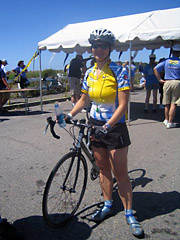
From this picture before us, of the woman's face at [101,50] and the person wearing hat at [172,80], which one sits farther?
the person wearing hat at [172,80]

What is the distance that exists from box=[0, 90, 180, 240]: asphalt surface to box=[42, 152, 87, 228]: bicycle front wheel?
11cm

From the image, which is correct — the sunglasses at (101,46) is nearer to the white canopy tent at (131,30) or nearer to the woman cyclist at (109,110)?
the woman cyclist at (109,110)

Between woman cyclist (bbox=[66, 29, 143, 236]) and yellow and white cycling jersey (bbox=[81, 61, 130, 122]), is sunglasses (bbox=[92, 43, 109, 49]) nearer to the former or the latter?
woman cyclist (bbox=[66, 29, 143, 236])

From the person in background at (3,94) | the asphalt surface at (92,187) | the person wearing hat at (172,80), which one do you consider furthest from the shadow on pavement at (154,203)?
the person in background at (3,94)

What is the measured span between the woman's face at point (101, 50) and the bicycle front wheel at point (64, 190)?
3.41ft

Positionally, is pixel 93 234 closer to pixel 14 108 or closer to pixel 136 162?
pixel 136 162

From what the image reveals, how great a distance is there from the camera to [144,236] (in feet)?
8.35

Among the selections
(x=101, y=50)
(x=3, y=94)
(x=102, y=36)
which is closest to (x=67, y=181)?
(x=101, y=50)

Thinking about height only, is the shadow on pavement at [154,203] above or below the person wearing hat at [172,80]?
below

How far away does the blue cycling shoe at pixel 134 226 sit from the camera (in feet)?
8.30

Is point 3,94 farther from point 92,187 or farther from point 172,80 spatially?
point 92,187

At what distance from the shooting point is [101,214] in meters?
2.81

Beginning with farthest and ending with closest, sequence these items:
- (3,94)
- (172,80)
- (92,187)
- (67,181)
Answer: (3,94), (172,80), (92,187), (67,181)

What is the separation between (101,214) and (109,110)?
3.95 ft
